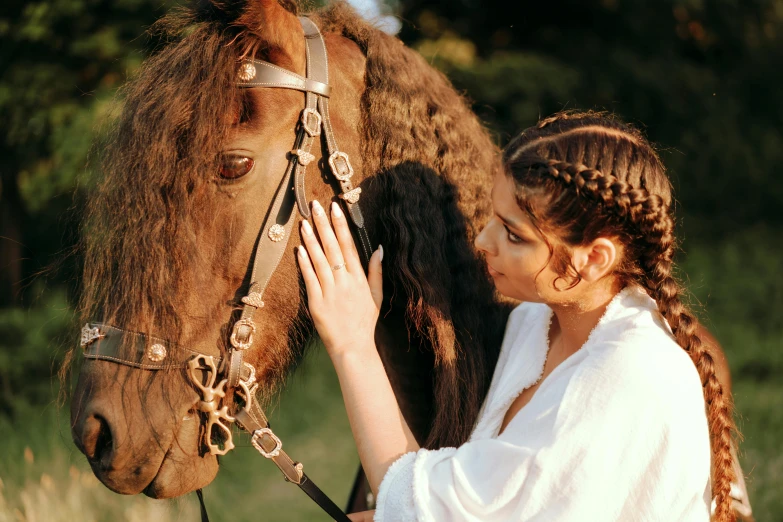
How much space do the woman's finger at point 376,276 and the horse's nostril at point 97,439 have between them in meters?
0.72

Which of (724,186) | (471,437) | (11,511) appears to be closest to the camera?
(471,437)


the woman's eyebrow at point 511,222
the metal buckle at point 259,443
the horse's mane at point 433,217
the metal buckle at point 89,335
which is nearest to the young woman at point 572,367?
the woman's eyebrow at point 511,222

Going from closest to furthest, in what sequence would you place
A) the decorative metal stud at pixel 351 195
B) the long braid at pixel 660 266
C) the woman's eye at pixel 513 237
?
the long braid at pixel 660 266
the woman's eye at pixel 513 237
the decorative metal stud at pixel 351 195

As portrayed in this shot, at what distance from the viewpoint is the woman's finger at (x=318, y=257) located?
1.72 metres

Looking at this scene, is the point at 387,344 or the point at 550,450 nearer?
the point at 550,450

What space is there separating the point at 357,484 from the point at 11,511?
6.03 ft

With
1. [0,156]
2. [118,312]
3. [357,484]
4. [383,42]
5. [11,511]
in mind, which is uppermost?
[383,42]

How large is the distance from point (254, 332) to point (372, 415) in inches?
14.2

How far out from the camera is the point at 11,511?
3242 millimetres

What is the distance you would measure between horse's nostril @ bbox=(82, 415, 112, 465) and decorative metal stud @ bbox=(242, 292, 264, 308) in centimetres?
42

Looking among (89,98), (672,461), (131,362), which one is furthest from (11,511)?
(89,98)

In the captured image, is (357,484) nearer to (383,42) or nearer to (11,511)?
(383,42)

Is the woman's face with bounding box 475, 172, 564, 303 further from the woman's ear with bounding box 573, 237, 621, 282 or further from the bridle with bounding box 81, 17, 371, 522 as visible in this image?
the bridle with bounding box 81, 17, 371, 522

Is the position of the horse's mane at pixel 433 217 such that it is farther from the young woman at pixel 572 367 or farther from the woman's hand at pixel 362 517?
Answer: the woman's hand at pixel 362 517
